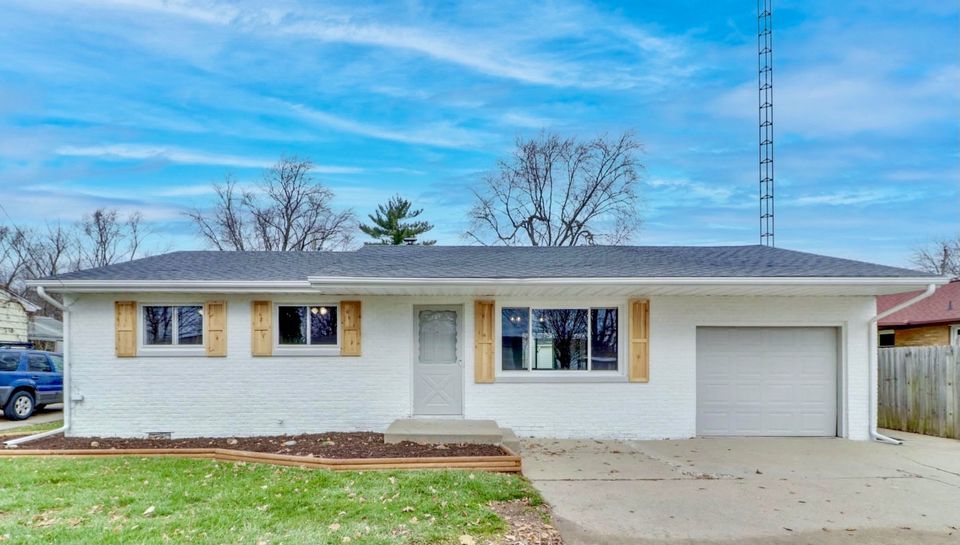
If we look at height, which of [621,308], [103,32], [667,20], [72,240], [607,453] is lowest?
[607,453]

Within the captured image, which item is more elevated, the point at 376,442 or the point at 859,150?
the point at 859,150

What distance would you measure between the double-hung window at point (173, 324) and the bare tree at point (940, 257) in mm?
35013

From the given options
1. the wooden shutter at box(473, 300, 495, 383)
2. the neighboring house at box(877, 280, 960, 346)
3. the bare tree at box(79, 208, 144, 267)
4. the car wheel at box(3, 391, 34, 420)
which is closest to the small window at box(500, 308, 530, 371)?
the wooden shutter at box(473, 300, 495, 383)

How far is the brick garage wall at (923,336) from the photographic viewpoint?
45.9 ft

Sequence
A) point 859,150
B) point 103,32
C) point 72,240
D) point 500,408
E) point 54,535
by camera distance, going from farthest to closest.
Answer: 1. point 72,240
2. point 859,150
3. point 103,32
4. point 500,408
5. point 54,535

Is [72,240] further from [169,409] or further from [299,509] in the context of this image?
[299,509]

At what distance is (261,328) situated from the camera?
8922 mm

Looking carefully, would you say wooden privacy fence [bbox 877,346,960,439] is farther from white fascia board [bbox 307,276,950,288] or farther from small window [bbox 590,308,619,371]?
small window [bbox 590,308,619,371]

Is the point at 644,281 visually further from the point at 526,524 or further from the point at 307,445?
the point at 307,445

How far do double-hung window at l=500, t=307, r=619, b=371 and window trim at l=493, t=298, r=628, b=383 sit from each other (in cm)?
3

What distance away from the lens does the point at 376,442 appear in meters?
7.79

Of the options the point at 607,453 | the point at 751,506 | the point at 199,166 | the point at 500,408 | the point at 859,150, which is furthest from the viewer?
the point at 199,166

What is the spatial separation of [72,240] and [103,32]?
25.6m

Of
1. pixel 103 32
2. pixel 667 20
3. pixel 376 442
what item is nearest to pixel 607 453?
pixel 376 442
